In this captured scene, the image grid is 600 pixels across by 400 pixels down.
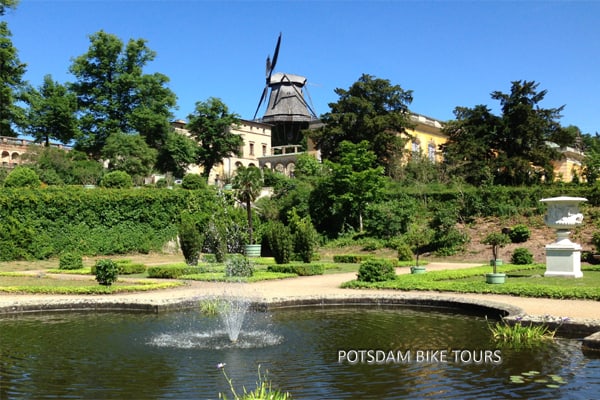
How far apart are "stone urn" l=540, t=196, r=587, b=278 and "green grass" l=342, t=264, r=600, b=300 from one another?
1.27 feet

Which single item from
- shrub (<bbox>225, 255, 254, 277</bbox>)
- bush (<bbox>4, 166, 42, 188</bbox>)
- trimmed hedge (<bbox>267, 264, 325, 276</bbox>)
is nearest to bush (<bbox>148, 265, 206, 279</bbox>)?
shrub (<bbox>225, 255, 254, 277</bbox>)

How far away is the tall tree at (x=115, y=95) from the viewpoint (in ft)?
132

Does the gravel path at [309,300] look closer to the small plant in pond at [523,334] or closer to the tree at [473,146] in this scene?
the small plant in pond at [523,334]

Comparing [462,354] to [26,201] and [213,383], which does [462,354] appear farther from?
[26,201]

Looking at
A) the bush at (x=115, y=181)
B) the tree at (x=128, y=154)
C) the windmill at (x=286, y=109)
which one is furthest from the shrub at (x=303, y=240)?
the windmill at (x=286, y=109)

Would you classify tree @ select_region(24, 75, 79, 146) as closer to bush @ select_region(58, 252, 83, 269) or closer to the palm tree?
the palm tree

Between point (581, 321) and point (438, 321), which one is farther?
point (438, 321)

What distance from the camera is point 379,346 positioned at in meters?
7.91

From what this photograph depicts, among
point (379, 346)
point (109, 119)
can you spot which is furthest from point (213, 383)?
point (109, 119)

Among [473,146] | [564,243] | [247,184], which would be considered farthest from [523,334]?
[473,146]

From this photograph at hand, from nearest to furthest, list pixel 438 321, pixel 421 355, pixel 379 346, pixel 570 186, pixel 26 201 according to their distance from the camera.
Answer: pixel 421 355 < pixel 379 346 < pixel 438 321 < pixel 26 201 < pixel 570 186

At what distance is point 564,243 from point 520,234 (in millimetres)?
10757

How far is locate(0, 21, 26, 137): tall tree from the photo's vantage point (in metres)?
35.8

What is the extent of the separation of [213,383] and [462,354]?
320cm
